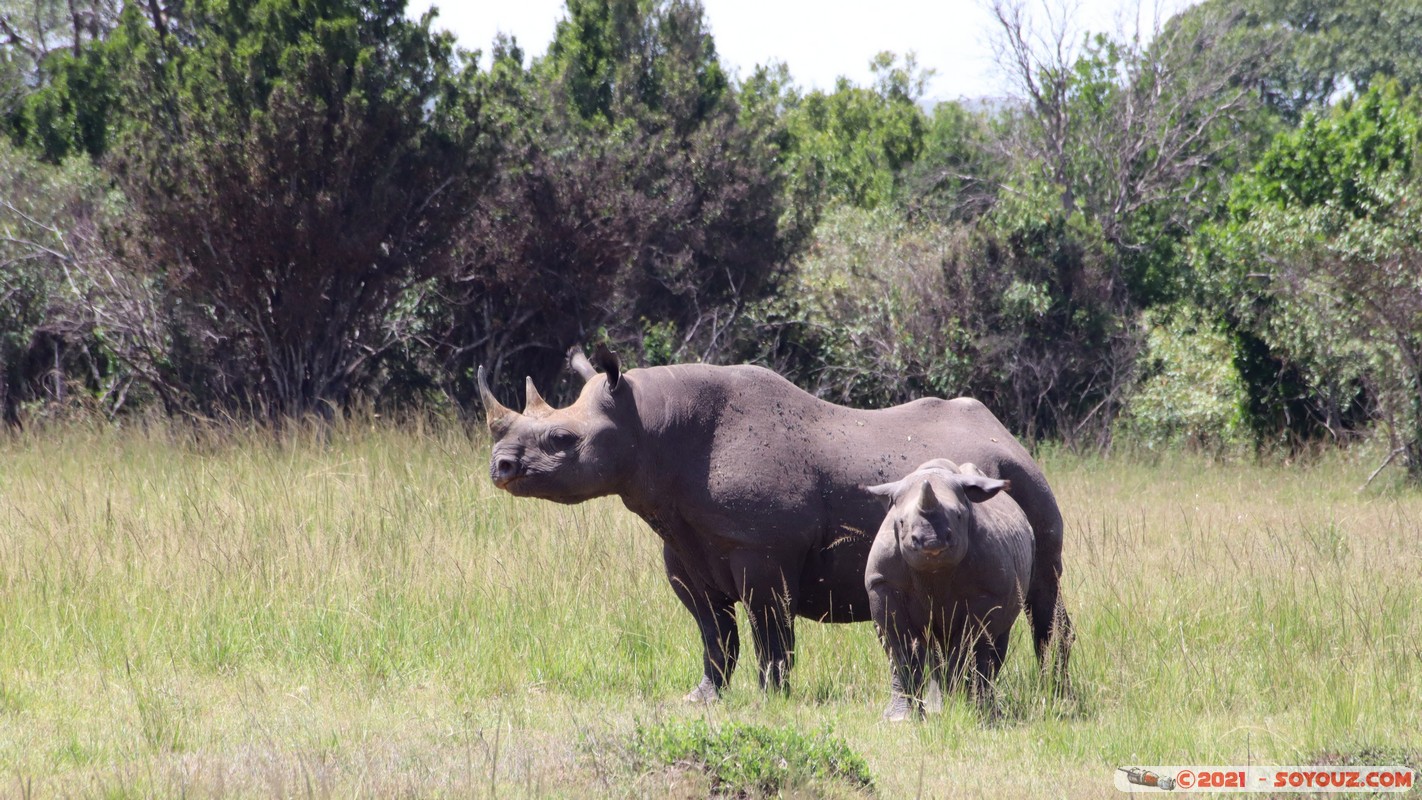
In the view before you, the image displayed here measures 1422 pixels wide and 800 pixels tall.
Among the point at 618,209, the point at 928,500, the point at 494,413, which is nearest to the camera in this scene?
the point at 928,500

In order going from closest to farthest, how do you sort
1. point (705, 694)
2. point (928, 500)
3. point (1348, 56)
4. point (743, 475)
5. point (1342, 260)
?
point (928, 500) → point (743, 475) → point (705, 694) → point (1342, 260) → point (1348, 56)

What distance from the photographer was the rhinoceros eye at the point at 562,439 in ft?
19.7

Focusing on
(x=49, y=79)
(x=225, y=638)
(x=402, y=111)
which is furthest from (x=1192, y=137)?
(x=225, y=638)

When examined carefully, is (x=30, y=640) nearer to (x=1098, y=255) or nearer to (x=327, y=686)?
(x=327, y=686)

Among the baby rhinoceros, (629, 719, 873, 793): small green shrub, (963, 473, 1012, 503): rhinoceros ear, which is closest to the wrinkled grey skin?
the baby rhinoceros

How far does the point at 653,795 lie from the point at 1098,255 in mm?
17459

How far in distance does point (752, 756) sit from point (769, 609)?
4.66ft

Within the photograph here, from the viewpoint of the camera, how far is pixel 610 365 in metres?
6.15

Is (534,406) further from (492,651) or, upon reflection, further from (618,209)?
(618,209)

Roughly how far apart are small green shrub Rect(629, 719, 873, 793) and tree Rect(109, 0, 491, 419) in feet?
34.7

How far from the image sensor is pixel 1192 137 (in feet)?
83.0

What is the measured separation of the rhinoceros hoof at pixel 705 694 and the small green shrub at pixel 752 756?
1.43 meters

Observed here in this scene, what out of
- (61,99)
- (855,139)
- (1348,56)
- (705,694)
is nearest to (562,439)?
(705,694)

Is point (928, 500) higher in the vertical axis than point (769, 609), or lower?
higher
